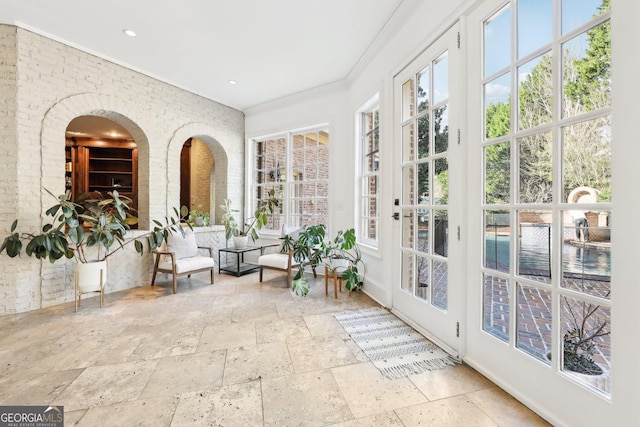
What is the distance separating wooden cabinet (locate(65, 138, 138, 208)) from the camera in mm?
6215

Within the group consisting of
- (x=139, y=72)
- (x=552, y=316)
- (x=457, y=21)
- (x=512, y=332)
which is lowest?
(x=512, y=332)

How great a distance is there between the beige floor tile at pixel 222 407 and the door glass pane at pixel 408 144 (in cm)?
222

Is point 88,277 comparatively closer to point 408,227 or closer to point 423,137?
point 408,227

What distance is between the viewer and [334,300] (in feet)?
11.2

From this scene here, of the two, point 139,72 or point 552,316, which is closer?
point 552,316

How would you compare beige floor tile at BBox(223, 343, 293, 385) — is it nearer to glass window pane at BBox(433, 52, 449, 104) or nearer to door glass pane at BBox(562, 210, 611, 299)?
door glass pane at BBox(562, 210, 611, 299)

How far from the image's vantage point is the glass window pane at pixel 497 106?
174 centimetres

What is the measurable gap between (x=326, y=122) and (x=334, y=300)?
2714 millimetres

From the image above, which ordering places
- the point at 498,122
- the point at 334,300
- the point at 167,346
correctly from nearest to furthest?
the point at 498,122 < the point at 167,346 < the point at 334,300

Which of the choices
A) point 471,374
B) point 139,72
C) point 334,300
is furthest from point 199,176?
point 471,374

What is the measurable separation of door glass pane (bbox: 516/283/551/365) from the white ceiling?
2.64 meters

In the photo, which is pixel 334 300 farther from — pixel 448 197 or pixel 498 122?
pixel 498 122

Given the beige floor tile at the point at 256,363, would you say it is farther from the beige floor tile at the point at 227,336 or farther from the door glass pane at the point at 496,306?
the door glass pane at the point at 496,306

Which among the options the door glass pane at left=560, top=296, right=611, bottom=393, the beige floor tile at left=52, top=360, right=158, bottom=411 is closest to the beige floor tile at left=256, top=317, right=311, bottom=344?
the beige floor tile at left=52, top=360, right=158, bottom=411
